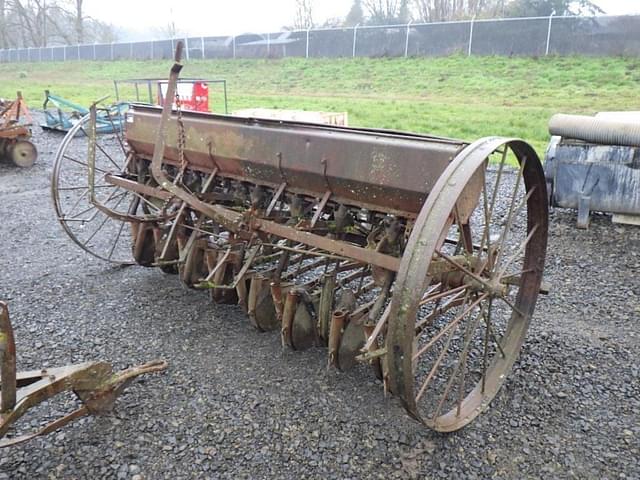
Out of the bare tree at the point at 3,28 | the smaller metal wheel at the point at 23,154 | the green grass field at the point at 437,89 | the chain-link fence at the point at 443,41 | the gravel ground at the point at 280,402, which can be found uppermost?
the bare tree at the point at 3,28

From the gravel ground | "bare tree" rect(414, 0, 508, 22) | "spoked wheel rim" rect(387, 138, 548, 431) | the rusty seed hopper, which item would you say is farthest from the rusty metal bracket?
"bare tree" rect(414, 0, 508, 22)

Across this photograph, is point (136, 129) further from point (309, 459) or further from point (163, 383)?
point (309, 459)

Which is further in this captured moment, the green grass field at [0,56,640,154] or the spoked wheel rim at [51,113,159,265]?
the green grass field at [0,56,640,154]

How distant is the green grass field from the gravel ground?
6243 millimetres

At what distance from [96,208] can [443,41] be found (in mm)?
18049

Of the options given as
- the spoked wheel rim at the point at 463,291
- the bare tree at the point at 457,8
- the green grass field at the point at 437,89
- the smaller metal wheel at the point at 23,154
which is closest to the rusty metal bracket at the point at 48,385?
the spoked wheel rim at the point at 463,291

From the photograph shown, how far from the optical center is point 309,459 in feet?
8.59

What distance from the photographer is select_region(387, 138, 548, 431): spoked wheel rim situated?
214 centimetres

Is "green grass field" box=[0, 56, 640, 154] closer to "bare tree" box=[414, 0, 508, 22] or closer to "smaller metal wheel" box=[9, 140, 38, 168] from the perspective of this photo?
"smaller metal wheel" box=[9, 140, 38, 168]

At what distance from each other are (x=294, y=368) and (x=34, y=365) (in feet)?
5.21

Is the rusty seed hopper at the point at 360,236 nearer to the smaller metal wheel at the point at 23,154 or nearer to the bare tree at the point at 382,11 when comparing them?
the smaller metal wheel at the point at 23,154

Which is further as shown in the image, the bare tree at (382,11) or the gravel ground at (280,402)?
the bare tree at (382,11)

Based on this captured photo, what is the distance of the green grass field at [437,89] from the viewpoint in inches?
456

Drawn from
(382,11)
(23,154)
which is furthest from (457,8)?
(23,154)
